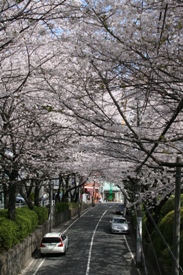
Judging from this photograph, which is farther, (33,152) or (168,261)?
(168,261)

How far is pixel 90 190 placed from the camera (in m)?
82.4

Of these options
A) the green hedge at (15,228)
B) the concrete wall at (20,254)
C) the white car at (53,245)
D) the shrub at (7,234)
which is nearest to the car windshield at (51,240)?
the white car at (53,245)

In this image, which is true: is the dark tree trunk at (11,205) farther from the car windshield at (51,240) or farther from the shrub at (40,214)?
the shrub at (40,214)

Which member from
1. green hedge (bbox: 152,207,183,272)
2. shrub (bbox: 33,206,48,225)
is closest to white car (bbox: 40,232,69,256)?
shrub (bbox: 33,206,48,225)

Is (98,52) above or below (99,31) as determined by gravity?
below

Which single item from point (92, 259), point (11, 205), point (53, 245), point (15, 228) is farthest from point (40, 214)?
point (15, 228)

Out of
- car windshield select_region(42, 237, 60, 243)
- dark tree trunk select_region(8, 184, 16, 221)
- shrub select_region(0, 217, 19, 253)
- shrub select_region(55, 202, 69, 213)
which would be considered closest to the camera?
shrub select_region(0, 217, 19, 253)

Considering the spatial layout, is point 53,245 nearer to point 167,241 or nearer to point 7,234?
point 7,234

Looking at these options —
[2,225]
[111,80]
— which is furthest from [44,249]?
[111,80]

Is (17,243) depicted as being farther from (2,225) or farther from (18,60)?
(18,60)

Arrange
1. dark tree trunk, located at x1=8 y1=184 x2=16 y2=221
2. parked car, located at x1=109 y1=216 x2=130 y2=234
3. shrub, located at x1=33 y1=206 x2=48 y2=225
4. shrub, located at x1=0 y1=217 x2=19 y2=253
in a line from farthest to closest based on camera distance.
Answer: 1. parked car, located at x1=109 y1=216 x2=130 y2=234
2. shrub, located at x1=33 y1=206 x2=48 y2=225
3. dark tree trunk, located at x1=8 y1=184 x2=16 y2=221
4. shrub, located at x1=0 y1=217 x2=19 y2=253

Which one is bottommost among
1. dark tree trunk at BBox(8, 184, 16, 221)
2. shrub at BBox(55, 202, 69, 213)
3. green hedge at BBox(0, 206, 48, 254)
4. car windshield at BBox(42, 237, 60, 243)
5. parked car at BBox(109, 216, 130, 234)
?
parked car at BBox(109, 216, 130, 234)

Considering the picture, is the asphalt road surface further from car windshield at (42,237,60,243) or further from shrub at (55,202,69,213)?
shrub at (55,202,69,213)

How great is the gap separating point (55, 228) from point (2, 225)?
16.8 meters
